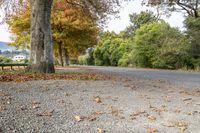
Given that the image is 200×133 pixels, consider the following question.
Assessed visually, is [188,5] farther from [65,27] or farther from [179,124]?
[179,124]

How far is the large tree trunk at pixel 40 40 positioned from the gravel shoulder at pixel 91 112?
21.1 ft

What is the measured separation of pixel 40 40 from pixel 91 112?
10.2 meters

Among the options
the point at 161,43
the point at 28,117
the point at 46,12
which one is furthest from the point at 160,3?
the point at 28,117

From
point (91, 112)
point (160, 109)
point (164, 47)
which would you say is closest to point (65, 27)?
point (164, 47)

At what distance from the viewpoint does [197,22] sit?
3241 centimetres

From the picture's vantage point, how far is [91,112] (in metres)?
7.23

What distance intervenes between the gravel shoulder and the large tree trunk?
6.42 meters

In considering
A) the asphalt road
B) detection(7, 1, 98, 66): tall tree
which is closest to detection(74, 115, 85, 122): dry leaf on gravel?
the asphalt road

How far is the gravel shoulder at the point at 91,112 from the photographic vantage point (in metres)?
5.98

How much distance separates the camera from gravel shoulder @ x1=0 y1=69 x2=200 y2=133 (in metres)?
5.98

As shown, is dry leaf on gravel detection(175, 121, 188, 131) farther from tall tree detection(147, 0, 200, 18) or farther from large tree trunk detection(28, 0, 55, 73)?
tall tree detection(147, 0, 200, 18)

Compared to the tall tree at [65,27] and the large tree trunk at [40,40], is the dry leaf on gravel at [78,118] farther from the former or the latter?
the tall tree at [65,27]

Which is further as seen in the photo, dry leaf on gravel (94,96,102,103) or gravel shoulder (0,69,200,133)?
dry leaf on gravel (94,96,102,103)

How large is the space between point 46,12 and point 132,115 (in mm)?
11165
